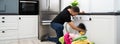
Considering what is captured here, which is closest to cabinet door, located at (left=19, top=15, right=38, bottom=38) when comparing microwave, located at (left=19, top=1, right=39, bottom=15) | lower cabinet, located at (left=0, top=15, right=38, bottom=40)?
lower cabinet, located at (left=0, top=15, right=38, bottom=40)

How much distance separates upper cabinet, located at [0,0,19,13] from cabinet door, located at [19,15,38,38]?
30 cm

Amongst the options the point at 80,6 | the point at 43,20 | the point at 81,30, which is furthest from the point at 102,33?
the point at 43,20

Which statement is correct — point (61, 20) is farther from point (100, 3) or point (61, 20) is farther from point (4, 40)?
point (4, 40)

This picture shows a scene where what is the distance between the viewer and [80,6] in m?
3.04

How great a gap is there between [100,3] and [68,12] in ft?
2.25

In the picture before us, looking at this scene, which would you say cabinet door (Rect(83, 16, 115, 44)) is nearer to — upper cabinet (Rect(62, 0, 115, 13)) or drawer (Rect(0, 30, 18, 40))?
upper cabinet (Rect(62, 0, 115, 13))

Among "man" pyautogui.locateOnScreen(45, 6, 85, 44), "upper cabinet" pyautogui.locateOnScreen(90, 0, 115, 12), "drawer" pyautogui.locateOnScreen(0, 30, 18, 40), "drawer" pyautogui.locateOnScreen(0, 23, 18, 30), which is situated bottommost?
"drawer" pyautogui.locateOnScreen(0, 30, 18, 40)

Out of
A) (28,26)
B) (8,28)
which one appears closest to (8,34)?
(8,28)

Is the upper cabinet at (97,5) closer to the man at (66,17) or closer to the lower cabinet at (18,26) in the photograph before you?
the man at (66,17)

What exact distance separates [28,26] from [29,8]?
0.52 metres

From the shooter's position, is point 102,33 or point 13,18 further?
point 13,18

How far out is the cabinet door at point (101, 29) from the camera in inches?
90.7

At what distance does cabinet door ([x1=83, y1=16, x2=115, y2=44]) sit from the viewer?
7.56 feet

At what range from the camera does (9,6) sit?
181 inches
